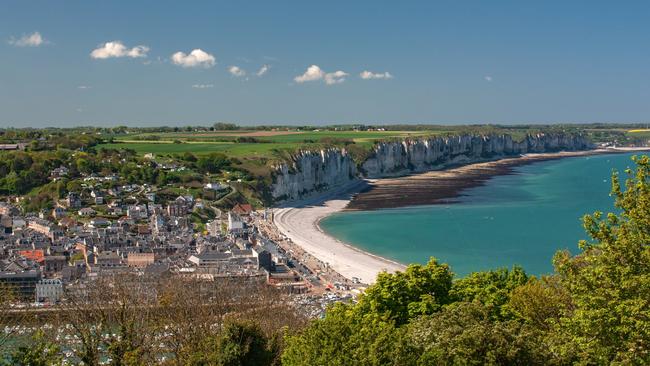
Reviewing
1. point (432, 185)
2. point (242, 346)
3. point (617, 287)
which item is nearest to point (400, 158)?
point (432, 185)

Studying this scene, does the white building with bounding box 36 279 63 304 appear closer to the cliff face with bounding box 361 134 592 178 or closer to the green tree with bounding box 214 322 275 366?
the green tree with bounding box 214 322 275 366

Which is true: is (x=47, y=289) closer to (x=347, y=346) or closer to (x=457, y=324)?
(x=347, y=346)

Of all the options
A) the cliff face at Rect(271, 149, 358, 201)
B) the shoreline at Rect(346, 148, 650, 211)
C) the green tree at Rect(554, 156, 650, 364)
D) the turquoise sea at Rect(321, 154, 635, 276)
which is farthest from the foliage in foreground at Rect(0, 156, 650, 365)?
the cliff face at Rect(271, 149, 358, 201)

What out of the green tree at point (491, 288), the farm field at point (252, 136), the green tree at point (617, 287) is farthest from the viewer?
the farm field at point (252, 136)

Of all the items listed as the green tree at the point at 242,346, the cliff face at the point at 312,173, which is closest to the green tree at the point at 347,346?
the green tree at the point at 242,346

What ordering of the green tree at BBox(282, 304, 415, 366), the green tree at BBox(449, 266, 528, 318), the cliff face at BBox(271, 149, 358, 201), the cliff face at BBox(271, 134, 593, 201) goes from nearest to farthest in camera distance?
the green tree at BBox(282, 304, 415, 366) → the green tree at BBox(449, 266, 528, 318) → the cliff face at BBox(271, 149, 358, 201) → the cliff face at BBox(271, 134, 593, 201)

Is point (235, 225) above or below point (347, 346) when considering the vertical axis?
below

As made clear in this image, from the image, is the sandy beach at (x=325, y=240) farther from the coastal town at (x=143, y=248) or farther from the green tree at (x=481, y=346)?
the green tree at (x=481, y=346)
